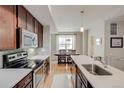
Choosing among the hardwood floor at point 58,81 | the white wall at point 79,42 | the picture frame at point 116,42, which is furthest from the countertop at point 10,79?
the white wall at point 79,42

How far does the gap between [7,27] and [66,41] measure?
32.5 feet

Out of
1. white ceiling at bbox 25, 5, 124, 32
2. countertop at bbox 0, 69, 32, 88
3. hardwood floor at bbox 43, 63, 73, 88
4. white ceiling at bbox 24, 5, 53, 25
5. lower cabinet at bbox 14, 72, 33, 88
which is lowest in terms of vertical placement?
hardwood floor at bbox 43, 63, 73, 88

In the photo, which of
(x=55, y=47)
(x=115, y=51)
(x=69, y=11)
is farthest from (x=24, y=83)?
(x=55, y=47)

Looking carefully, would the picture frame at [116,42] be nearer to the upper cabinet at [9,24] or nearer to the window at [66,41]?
the upper cabinet at [9,24]

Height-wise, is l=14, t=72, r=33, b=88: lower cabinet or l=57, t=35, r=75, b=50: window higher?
l=57, t=35, r=75, b=50: window

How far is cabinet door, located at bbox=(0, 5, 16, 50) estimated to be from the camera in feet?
6.68

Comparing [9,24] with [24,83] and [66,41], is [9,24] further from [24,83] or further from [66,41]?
[66,41]

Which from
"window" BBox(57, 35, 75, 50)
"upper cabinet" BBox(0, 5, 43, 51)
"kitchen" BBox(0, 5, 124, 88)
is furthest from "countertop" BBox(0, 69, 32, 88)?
"window" BBox(57, 35, 75, 50)

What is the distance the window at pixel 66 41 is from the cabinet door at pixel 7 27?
9601 millimetres

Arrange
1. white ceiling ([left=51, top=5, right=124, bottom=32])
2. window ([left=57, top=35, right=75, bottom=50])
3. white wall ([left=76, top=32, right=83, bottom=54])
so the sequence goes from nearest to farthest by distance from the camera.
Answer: white ceiling ([left=51, top=5, right=124, bottom=32]) < white wall ([left=76, top=32, right=83, bottom=54]) < window ([left=57, top=35, right=75, bottom=50])

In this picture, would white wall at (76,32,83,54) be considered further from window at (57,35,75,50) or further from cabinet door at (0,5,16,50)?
cabinet door at (0,5,16,50)

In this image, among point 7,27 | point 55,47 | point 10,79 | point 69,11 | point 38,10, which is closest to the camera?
point 10,79

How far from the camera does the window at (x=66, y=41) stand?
1202 cm

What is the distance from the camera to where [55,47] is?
11977 mm
